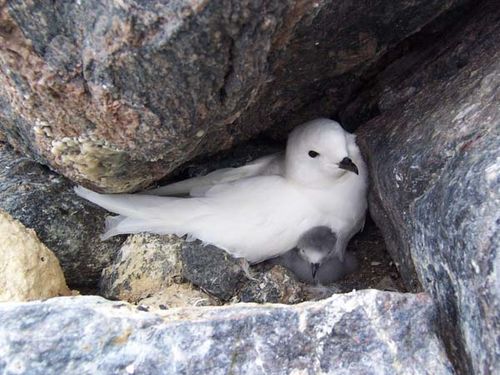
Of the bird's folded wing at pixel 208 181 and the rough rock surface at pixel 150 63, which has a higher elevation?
the rough rock surface at pixel 150 63

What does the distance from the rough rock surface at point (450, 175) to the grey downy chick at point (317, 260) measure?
26cm

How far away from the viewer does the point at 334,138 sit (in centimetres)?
309

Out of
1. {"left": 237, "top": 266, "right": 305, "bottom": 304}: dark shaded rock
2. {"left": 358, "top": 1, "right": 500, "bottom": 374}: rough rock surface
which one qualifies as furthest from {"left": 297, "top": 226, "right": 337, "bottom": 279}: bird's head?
{"left": 358, "top": 1, "right": 500, "bottom": 374}: rough rock surface

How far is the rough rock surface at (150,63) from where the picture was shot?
1.79m

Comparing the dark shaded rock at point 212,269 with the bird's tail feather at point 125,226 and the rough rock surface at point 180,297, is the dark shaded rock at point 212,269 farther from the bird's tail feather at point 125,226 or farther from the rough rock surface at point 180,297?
the bird's tail feather at point 125,226

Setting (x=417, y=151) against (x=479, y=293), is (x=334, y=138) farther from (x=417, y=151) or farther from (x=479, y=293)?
(x=479, y=293)

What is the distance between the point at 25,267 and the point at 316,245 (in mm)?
1302

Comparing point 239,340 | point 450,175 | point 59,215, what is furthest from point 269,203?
point 239,340

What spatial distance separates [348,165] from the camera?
308cm

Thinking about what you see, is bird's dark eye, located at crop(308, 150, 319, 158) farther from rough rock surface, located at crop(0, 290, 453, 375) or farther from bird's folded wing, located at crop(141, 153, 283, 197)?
rough rock surface, located at crop(0, 290, 453, 375)

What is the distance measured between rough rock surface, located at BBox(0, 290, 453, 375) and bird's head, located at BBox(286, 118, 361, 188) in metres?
1.30

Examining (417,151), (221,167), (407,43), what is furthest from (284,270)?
(407,43)

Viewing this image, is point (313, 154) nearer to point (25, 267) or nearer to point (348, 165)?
point (348, 165)

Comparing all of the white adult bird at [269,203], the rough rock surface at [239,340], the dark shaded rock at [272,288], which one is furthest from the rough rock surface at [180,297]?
the rough rock surface at [239,340]
